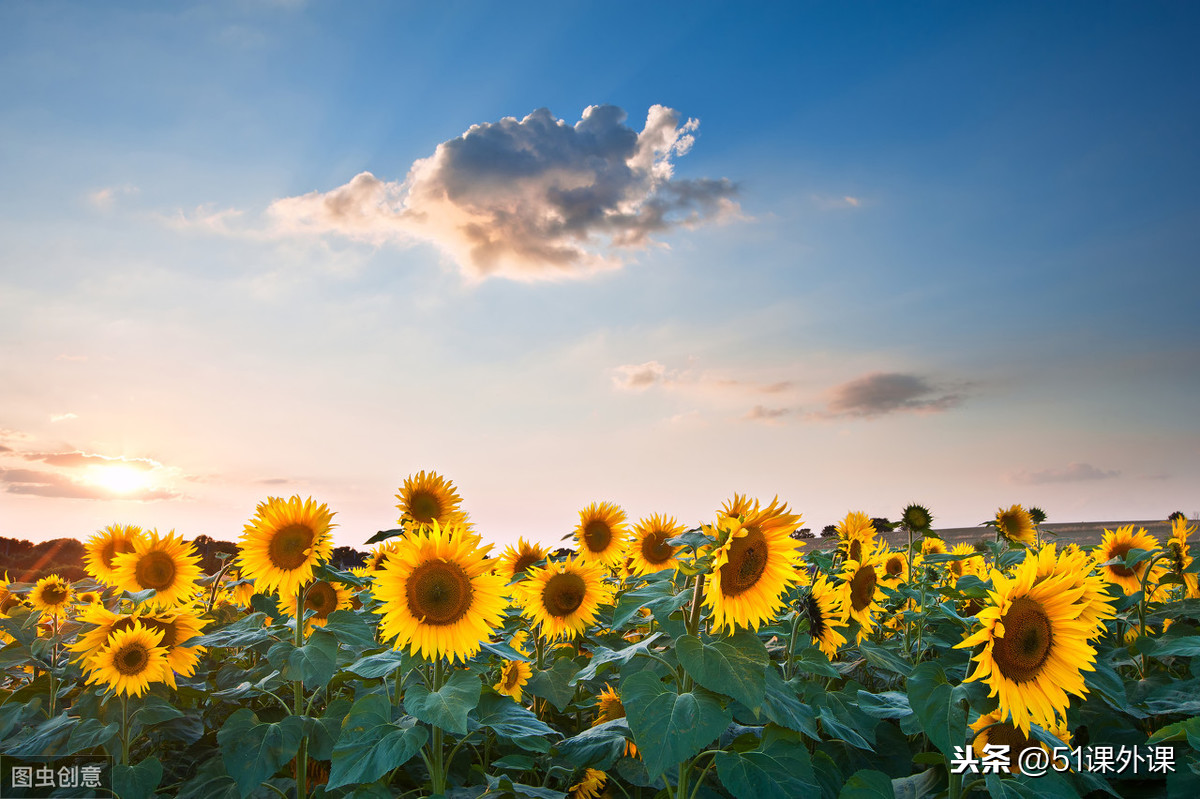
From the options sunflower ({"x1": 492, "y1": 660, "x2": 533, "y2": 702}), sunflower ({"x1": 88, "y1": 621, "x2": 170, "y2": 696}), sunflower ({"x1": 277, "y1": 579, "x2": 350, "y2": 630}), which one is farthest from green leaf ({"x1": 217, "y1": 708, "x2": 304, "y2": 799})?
sunflower ({"x1": 492, "y1": 660, "x2": 533, "y2": 702})

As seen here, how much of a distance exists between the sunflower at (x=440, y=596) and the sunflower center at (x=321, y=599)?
2.07 meters

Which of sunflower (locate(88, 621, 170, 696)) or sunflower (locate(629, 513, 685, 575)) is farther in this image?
sunflower (locate(629, 513, 685, 575))

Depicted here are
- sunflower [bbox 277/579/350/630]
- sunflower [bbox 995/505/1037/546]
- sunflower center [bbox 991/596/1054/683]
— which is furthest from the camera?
sunflower [bbox 995/505/1037/546]

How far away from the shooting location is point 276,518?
485 centimetres

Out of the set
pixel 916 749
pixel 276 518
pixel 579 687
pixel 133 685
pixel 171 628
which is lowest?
pixel 916 749

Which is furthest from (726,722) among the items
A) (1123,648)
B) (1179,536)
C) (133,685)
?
(1179,536)

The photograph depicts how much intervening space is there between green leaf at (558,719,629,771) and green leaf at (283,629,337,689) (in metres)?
1.45

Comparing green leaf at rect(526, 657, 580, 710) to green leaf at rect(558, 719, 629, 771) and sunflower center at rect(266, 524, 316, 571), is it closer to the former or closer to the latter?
green leaf at rect(558, 719, 629, 771)

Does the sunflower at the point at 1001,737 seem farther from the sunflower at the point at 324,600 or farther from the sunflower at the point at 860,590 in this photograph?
the sunflower at the point at 324,600

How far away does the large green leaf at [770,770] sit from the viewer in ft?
10.4

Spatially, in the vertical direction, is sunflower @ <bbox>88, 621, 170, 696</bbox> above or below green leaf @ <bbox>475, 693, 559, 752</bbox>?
above

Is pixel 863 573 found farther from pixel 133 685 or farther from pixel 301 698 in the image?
pixel 133 685

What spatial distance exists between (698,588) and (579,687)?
118 inches

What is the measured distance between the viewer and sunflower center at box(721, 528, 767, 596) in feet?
10.9
